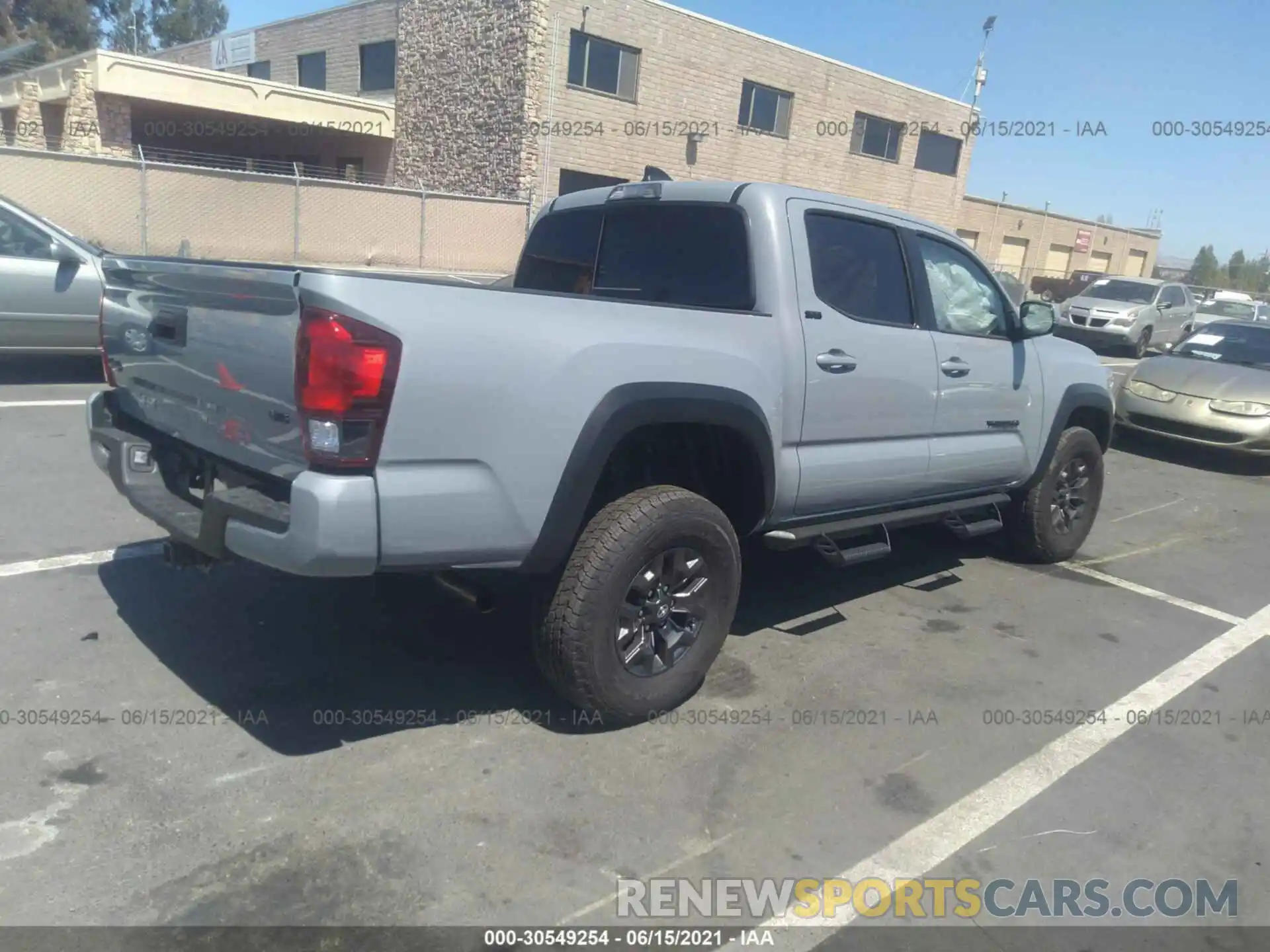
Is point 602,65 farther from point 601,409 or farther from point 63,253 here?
point 601,409

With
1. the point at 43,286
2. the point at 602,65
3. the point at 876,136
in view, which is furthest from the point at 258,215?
the point at 876,136

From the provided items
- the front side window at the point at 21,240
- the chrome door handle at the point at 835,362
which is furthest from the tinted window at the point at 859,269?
the front side window at the point at 21,240

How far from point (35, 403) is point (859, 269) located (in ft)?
22.0

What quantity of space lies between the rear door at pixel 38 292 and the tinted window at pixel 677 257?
224 inches

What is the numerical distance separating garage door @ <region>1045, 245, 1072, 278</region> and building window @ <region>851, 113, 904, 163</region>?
40.6ft

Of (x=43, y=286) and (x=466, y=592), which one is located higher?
(x=43, y=286)

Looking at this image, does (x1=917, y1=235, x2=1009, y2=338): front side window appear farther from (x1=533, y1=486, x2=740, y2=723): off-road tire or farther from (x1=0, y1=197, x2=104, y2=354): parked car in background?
(x1=0, y1=197, x2=104, y2=354): parked car in background

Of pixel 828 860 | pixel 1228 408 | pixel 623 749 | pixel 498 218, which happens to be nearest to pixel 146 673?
pixel 623 749

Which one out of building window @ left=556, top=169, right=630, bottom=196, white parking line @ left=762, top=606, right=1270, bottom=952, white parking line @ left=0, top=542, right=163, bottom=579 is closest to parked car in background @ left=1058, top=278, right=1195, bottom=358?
building window @ left=556, top=169, right=630, bottom=196

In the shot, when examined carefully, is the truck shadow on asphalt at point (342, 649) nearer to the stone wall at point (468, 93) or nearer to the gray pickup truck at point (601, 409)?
the gray pickup truck at point (601, 409)

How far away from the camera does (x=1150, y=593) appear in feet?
19.6

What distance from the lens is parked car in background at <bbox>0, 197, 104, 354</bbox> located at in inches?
328

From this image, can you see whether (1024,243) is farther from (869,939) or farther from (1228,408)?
(869,939)

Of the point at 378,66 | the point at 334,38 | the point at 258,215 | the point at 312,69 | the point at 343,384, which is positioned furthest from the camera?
the point at 312,69
